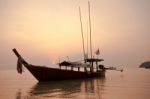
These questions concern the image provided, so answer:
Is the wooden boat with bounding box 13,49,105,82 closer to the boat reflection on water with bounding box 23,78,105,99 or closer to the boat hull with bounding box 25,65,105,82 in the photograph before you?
the boat hull with bounding box 25,65,105,82

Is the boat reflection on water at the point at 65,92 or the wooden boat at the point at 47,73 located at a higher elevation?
the wooden boat at the point at 47,73

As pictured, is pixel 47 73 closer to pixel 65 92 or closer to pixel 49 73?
pixel 49 73

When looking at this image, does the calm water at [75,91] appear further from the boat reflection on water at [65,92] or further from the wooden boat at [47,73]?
the wooden boat at [47,73]

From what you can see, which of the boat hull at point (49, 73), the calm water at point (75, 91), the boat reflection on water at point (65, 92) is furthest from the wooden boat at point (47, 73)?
the boat reflection on water at point (65, 92)

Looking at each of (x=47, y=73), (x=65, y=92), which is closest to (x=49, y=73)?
(x=47, y=73)

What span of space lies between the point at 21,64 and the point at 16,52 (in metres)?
1.89

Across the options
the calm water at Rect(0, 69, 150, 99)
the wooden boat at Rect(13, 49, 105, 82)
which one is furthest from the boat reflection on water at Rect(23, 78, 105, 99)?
the wooden boat at Rect(13, 49, 105, 82)

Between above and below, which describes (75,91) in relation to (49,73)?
below

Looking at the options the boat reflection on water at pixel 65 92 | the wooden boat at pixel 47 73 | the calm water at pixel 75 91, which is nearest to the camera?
the calm water at pixel 75 91

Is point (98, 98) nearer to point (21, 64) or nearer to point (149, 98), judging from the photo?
point (149, 98)

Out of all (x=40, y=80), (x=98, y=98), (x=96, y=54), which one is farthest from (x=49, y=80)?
(x=98, y=98)

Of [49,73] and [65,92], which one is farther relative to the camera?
[49,73]

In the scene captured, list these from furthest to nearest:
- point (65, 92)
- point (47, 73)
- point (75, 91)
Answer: point (47, 73), point (75, 91), point (65, 92)

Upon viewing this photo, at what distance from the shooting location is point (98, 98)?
20.4 m
